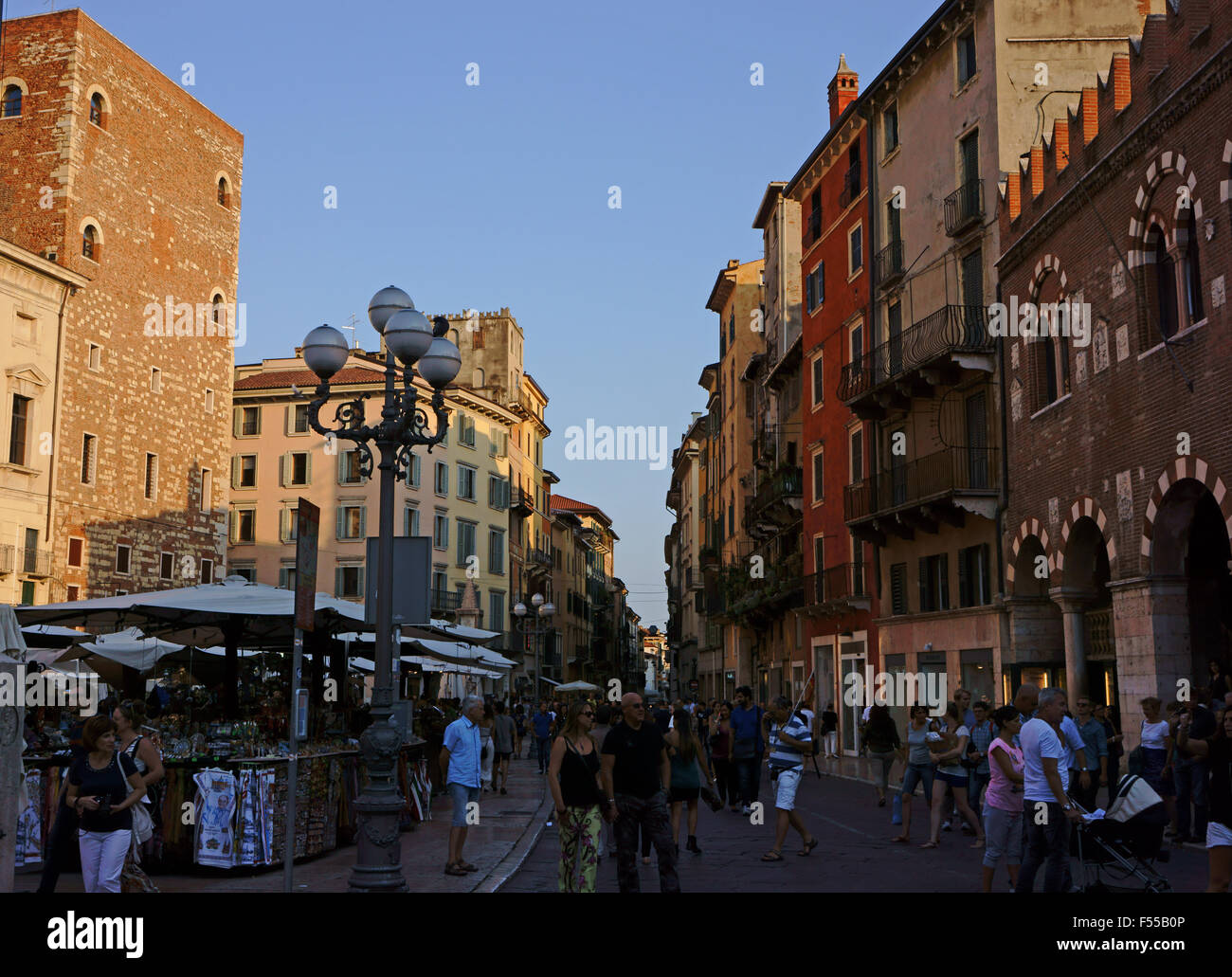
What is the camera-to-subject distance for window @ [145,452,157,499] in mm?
43562

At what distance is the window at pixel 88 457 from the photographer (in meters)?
39.8

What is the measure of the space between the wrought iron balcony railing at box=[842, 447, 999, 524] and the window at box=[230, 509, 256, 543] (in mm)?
35856

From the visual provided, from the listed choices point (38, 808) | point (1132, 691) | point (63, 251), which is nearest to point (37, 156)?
point (63, 251)

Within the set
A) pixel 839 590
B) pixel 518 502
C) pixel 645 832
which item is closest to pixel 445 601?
pixel 518 502

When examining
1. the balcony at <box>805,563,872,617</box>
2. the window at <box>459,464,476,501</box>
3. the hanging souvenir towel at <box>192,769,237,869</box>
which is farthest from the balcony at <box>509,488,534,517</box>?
the hanging souvenir towel at <box>192,769,237,869</box>

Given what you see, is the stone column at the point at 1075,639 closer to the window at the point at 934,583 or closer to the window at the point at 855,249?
the window at the point at 934,583

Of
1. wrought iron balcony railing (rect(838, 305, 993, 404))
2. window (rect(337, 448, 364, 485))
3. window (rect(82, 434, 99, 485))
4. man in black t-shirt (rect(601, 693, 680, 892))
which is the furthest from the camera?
window (rect(337, 448, 364, 485))

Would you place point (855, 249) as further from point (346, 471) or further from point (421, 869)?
point (346, 471)

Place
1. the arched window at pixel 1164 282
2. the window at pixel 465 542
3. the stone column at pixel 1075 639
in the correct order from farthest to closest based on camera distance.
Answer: the window at pixel 465 542
the stone column at pixel 1075 639
the arched window at pixel 1164 282

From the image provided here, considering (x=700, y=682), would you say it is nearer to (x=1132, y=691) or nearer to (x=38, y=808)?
(x=1132, y=691)

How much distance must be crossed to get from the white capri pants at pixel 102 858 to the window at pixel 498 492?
58941 mm

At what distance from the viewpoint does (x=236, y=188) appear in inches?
1987

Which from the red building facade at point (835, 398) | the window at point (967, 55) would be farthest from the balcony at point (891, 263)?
the window at point (967, 55)

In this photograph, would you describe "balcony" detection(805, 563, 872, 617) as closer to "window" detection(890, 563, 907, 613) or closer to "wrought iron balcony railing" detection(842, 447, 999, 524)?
"window" detection(890, 563, 907, 613)
